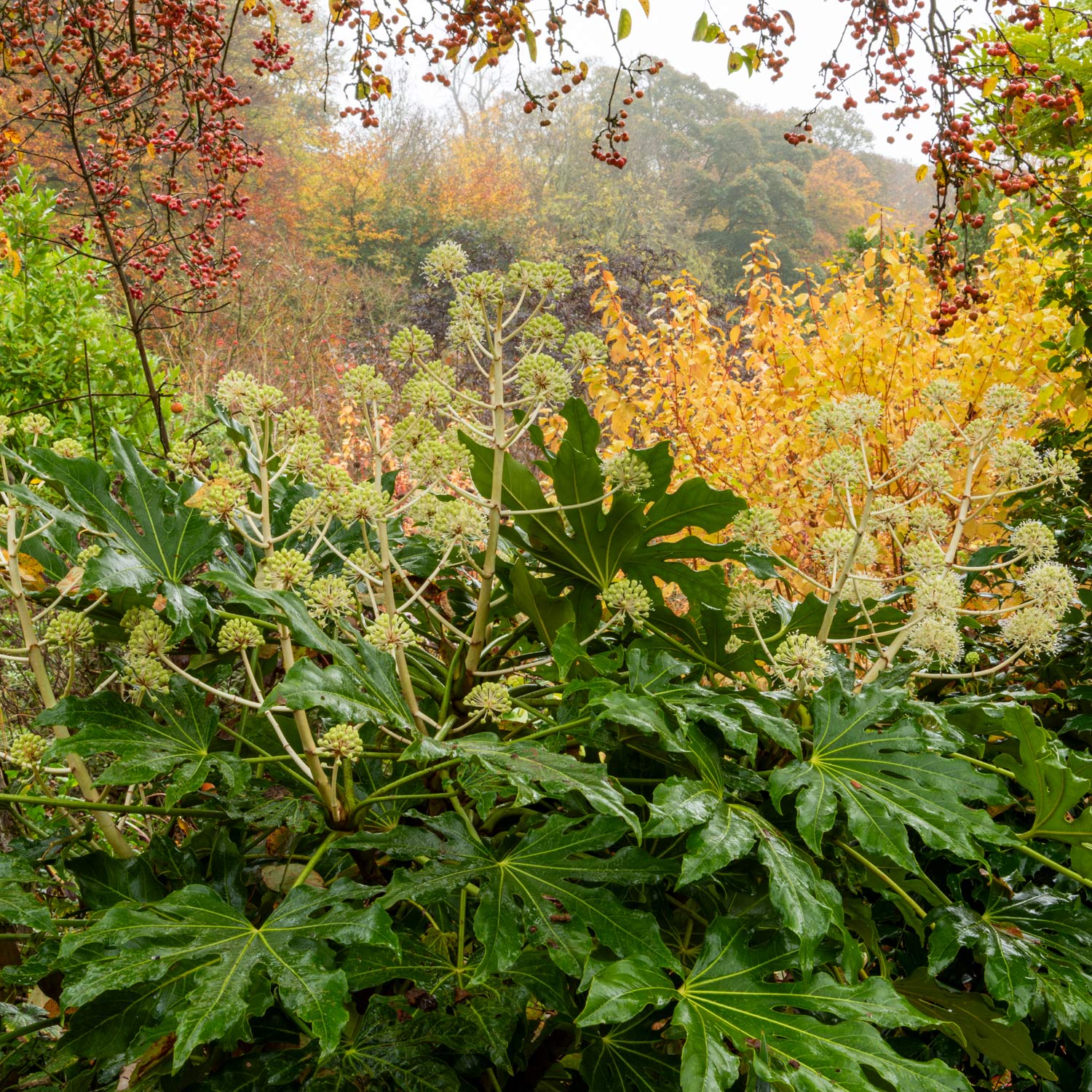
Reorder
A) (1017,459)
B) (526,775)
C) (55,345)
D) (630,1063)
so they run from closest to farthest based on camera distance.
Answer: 1. (526,775)
2. (630,1063)
3. (1017,459)
4. (55,345)

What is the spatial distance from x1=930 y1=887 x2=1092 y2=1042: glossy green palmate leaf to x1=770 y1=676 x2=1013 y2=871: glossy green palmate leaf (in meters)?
0.09

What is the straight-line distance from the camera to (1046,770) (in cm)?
80

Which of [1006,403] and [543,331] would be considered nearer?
[543,331]

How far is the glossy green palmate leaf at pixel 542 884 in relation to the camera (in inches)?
26.0

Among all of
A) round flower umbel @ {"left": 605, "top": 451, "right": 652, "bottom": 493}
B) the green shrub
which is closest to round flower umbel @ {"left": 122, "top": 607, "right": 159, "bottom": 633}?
round flower umbel @ {"left": 605, "top": 451, "right": 652, "bottom": 493}

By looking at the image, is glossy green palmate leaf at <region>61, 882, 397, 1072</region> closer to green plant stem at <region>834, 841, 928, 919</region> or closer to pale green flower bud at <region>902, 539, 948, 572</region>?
green plant stem at <region>834, 841, 928, 919</region>

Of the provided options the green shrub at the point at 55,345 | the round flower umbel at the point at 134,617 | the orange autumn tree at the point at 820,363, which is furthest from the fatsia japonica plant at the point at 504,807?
the green shrub at the point at 55,345

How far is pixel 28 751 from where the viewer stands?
81 centimetres

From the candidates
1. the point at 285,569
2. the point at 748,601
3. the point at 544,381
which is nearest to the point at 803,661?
the point at 748,601

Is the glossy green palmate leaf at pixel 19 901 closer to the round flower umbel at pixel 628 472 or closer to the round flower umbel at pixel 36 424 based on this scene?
the round flower umbel at pixel 36 424

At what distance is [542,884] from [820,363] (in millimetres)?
2882

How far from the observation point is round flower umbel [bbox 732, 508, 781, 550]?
0.92 metres

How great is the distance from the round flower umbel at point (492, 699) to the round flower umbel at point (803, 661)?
244 mm

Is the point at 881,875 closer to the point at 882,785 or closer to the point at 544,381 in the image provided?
the point at 882,785
